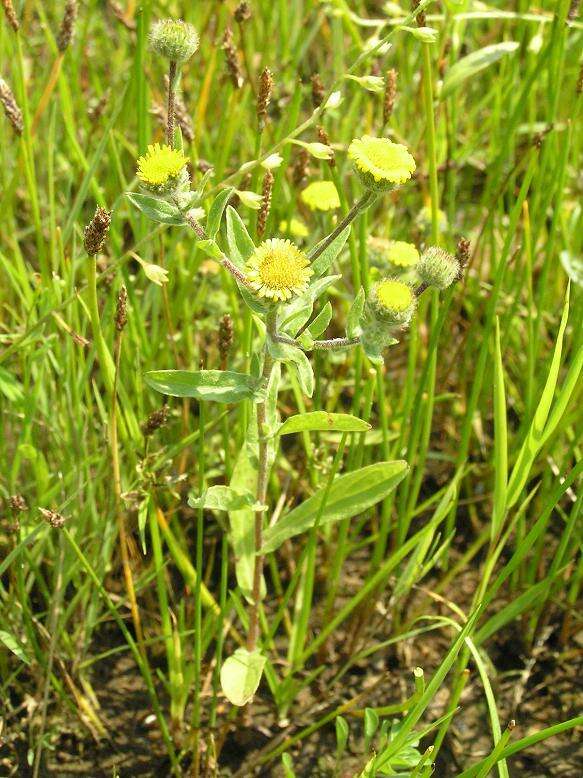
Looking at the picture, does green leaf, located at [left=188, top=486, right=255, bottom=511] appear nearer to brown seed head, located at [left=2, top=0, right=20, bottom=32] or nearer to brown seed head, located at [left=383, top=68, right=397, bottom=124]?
brown seed head, located at [left=383, top=68, right=397, bottom=124]

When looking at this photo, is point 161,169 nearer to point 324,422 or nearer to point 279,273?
point 279,273

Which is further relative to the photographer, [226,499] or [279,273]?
[226,499]

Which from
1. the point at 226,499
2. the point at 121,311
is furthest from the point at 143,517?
the point at 121,311

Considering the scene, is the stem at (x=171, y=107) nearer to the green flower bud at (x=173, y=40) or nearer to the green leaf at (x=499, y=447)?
the green flower bud at (x=173, y=40)

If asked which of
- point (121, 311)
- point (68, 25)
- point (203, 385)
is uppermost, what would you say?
point (68, 25)

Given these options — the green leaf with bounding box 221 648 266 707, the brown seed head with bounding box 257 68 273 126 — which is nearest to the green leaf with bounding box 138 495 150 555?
the green leaf with bounding box 221 648 266 707

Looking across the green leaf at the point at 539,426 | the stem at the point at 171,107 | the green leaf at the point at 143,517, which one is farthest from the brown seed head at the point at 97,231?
the green leaf at the point at 539,426
